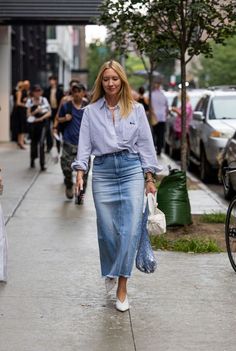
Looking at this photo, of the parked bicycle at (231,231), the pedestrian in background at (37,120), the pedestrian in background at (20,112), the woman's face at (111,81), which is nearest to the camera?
the woman's face at (111,81)

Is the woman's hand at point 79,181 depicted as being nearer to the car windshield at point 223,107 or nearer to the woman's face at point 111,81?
the woman's face at point 111,81

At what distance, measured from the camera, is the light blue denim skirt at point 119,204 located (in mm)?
6484

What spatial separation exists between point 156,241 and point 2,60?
16880 mm

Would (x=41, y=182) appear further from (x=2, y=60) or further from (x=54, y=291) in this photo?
(x=2, y=60)

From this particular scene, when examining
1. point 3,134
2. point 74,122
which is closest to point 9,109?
point 3,134

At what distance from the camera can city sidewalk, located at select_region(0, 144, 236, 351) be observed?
5727 millimetres

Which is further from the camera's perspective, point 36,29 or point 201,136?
point 36,29

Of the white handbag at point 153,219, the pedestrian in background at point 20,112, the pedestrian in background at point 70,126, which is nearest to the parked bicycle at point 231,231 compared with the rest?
the white handbag at point 153,219

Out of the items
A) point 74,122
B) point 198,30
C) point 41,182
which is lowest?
point 41,182

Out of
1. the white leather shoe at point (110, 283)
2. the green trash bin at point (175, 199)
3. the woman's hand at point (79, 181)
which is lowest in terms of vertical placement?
the white leather shoe at point (110, 283)

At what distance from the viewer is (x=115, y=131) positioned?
6.51 meters

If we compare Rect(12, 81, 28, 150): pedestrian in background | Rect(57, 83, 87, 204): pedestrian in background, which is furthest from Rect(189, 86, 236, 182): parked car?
Rect(12, 81, 28, 150): pedestrian in background

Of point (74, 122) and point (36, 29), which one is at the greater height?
point (36, 29)

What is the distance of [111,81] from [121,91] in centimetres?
13
